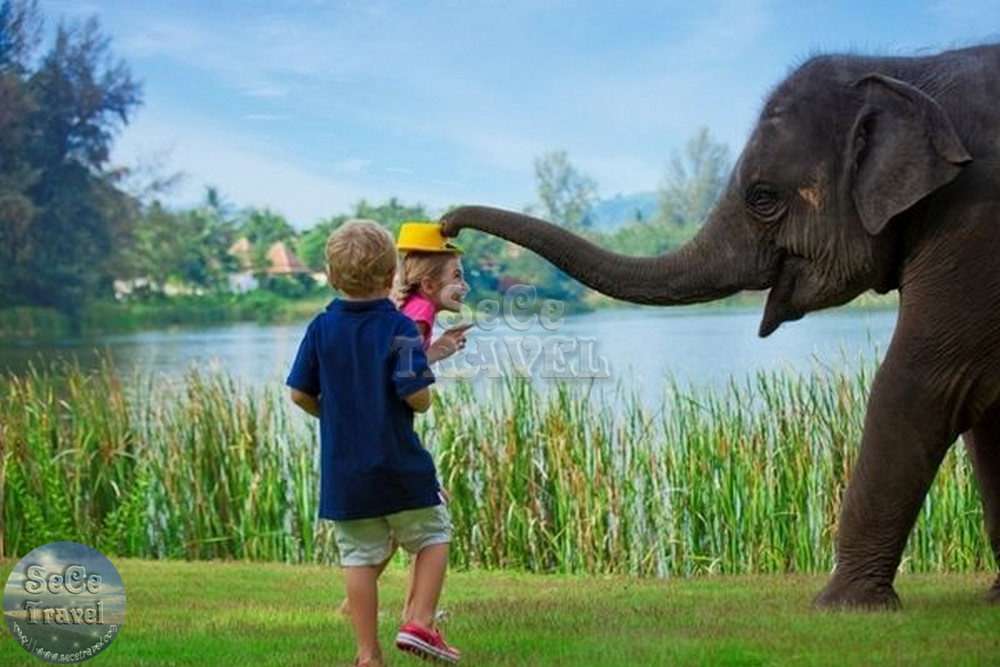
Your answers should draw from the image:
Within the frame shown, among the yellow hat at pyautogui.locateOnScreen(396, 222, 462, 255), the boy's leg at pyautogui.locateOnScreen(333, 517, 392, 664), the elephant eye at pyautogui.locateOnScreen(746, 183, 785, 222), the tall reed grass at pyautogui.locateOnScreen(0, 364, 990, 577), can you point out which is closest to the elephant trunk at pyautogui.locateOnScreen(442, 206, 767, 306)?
the elephant eye at pyautogui.locateOnScreen(746, 183, 785, 222)

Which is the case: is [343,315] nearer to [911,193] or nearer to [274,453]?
[911,193]

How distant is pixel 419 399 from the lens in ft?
14.2

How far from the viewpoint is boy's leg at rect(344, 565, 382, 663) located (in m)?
4.40

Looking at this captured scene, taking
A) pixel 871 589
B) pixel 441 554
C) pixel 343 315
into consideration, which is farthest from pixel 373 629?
pixel 871 589

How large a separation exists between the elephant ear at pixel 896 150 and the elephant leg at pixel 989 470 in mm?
930

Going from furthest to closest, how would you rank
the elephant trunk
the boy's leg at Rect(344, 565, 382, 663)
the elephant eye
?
the elephant trunk < the elephant eye < the boy's leg at Rect(344, 565, 382, 663)

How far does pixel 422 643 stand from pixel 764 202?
206cm

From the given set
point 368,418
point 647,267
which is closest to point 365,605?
point 368,418

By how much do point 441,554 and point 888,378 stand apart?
177 cm

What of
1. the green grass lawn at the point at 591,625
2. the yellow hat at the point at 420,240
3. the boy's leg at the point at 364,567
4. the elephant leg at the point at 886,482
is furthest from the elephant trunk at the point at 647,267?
the boy's leg at the point at 364,567

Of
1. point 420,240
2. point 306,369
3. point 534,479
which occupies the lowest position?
point 534,479

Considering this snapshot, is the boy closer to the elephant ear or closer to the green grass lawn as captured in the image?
the green grass lawn

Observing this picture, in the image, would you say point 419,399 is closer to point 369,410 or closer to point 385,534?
point 369,410

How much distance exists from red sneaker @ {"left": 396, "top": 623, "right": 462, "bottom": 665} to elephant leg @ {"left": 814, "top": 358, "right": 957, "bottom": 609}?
1650mm
